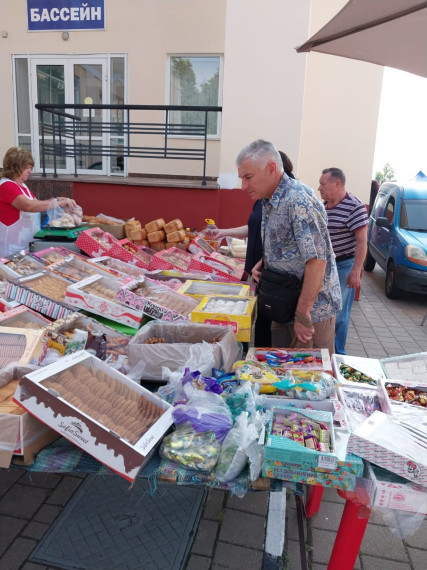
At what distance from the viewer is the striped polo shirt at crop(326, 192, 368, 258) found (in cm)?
421

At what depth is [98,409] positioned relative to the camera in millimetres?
1785

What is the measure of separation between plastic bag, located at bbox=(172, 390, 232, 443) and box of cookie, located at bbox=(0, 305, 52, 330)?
1.25 m

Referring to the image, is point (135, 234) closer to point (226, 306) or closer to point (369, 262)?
point (226, 306)

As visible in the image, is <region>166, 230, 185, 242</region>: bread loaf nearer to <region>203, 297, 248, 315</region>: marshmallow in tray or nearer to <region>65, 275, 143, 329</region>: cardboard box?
<region>203, 297, 248, 315</region>: marshmallow in tray

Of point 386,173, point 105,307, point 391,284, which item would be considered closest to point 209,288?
point 105,307

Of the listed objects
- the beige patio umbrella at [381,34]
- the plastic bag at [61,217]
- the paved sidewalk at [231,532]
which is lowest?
the paved sidewalk at [231,532]

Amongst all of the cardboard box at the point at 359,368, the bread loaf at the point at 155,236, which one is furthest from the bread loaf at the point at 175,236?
the cardboard box at the point at 359,368

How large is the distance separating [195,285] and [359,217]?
1763mm

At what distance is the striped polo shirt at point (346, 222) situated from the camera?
421 centimetres

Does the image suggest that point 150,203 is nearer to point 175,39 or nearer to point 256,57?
point 256,57

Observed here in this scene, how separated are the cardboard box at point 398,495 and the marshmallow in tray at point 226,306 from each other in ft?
4.76

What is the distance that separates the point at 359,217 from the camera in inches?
166

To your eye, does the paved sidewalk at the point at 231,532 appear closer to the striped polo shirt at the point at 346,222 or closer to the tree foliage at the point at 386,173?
the striped polo shirt at the point at 346,222

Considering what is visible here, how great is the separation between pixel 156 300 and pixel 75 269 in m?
1.00
